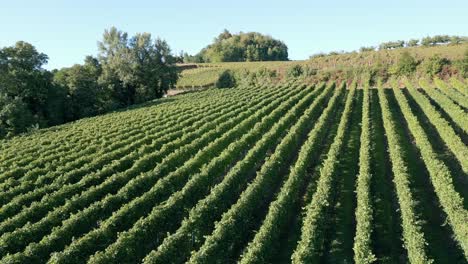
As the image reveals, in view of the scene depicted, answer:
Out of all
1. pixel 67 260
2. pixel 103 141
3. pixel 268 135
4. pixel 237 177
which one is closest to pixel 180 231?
pixel 67 260

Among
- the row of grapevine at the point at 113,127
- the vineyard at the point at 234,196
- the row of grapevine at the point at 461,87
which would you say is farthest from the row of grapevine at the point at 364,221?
the row of grapevine at the point at 461,87

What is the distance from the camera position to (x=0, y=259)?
1689 centimetres

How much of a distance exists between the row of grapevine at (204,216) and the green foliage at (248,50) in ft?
385

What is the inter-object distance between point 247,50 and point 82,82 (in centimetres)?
9342

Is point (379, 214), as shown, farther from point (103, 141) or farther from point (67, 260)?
point (103, 141)

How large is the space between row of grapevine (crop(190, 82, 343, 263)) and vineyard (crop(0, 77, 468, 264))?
7cm

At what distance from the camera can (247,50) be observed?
144 m

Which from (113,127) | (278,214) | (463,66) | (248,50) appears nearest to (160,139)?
(113,127)

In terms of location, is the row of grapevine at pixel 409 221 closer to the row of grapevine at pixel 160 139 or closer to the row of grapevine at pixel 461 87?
the row of grapevine at pixel 160 139

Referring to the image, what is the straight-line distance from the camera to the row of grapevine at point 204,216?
53.9 feet

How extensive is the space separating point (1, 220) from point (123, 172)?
7135mm

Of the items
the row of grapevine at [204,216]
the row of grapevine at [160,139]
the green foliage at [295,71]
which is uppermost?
the green foliage at [295,71]

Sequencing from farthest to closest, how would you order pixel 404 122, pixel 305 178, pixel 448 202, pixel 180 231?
pixel 404 122, pixel 305 178, pixel 448 202, pixel 180 231

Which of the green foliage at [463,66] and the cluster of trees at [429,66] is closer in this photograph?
the green foliage at [463,66]
